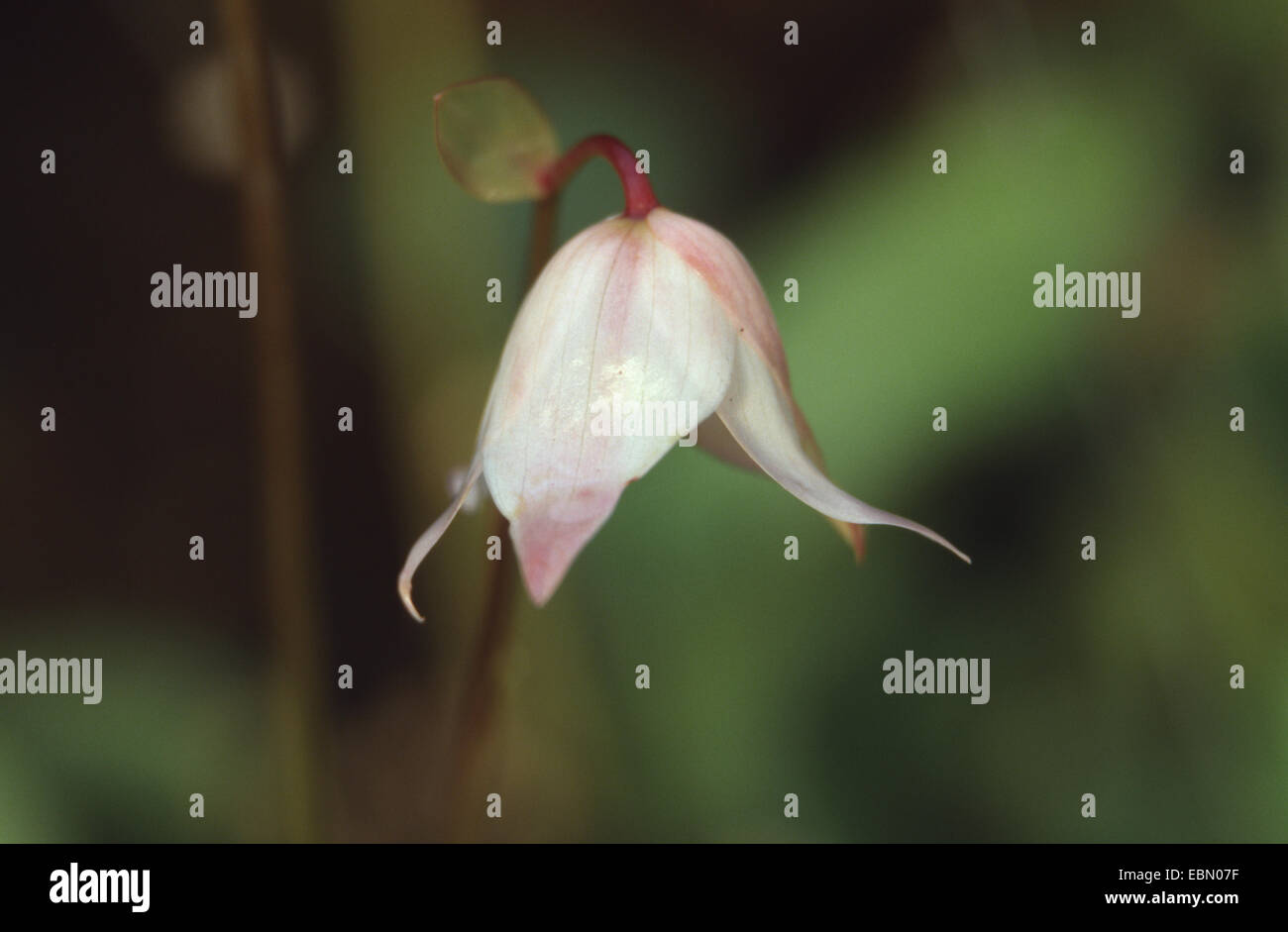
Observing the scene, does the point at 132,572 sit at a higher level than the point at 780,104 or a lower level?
lower

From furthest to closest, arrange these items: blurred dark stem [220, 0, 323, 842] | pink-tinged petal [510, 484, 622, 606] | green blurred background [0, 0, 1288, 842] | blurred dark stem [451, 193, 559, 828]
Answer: green blurred background [0, 0, 1288, 842] → blurred dark stem [220, 0, 323, 842] → blurred dark stem [451, 193, 559, 828] → pink-tinged petal [510, 484, 622, 606]

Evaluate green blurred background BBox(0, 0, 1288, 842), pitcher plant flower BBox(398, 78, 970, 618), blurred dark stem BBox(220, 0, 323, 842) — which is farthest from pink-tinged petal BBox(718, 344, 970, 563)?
blurred dark stem BBox(220, 0, 323, 842)

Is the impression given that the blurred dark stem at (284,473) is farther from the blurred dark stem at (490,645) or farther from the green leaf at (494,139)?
the green leaf at (494,139)

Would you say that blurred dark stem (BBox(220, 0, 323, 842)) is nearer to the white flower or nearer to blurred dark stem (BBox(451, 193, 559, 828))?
blurred dark stem (BBox(451, 193, 559, 828))

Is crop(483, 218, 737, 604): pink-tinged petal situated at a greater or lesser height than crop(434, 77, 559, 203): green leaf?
lesser

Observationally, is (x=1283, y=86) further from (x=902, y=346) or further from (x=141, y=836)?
(x=141, y=836)
